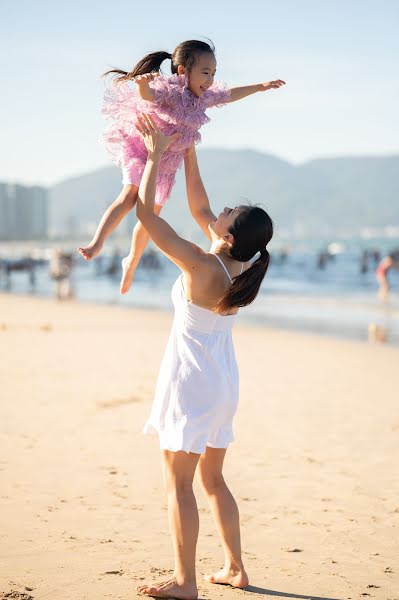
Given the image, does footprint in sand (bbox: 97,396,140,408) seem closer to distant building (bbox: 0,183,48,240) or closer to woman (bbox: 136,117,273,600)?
woman (bbox: 136,117,273,600)

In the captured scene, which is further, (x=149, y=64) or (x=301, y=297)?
(x=301, y=297)

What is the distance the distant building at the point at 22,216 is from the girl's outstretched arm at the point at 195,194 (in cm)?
17129

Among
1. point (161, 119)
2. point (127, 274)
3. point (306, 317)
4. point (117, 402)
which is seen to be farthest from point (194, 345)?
point (306, 317)

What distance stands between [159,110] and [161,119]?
0.04 meters

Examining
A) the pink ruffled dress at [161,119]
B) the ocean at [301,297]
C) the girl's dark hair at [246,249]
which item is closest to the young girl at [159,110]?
the pink ruffled dress at [161,119]

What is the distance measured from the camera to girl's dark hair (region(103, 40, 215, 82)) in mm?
3808

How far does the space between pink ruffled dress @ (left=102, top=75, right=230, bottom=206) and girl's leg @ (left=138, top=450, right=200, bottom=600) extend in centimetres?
124

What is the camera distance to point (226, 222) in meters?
3.63

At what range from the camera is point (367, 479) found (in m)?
5.95

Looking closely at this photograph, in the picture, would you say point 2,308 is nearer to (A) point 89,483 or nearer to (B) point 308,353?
(B) point 308,353

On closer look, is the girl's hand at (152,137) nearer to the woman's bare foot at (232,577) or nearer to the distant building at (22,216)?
the woman's bare foot at (232,577)

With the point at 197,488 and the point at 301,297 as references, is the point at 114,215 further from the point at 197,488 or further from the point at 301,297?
the point at 301,297

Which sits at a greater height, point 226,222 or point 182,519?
point 226,222

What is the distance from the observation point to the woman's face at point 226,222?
3.62 metres
